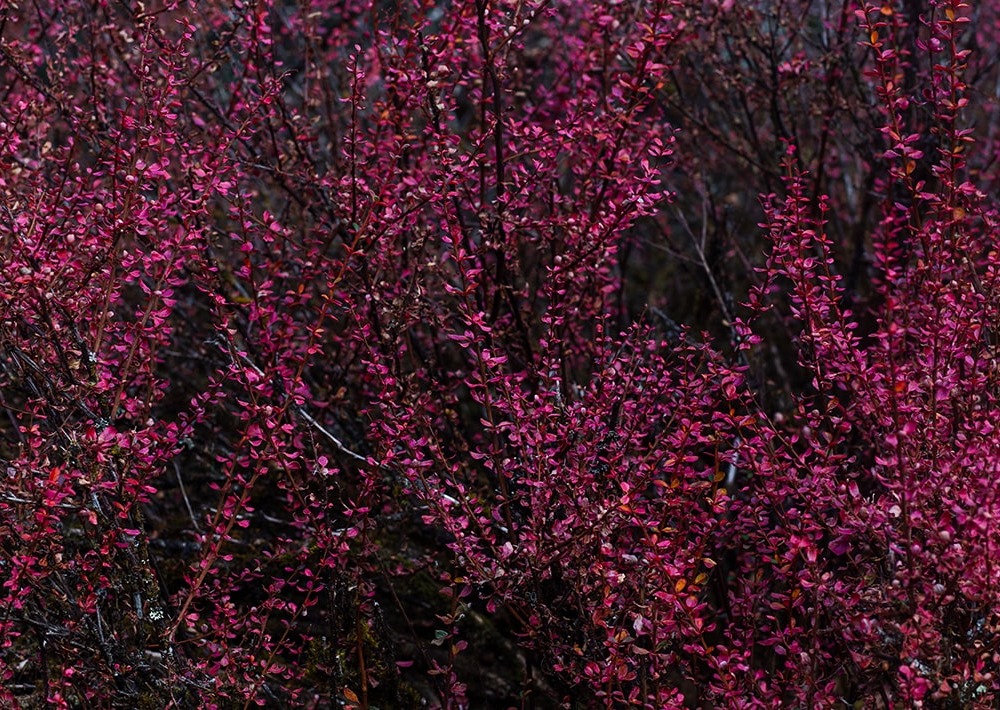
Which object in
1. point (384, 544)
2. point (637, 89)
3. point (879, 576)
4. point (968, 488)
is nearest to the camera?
point (968, 488)

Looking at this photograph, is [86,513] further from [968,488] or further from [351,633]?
[968,488]

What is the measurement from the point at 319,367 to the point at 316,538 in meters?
1.98

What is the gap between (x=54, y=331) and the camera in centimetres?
284

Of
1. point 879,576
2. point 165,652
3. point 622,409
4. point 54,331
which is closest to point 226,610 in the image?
point 165,652

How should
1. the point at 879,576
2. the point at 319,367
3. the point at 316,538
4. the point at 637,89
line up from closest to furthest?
1. the point at 879,576
2. the point at 316,538
3. the point at 637,89
4. the point at 319,367

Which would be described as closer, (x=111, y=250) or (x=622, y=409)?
(x=111, y=250)

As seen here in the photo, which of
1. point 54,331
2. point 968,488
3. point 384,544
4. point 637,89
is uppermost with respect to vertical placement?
point 637,89

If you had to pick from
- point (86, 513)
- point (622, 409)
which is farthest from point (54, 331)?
point (622, 409)

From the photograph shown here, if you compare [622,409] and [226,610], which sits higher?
[622,409]

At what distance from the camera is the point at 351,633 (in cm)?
328

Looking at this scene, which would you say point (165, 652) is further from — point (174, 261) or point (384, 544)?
point (384, 544)

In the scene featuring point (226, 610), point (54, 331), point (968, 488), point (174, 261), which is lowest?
point (226, 610)

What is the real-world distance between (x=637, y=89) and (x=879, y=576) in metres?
1.65

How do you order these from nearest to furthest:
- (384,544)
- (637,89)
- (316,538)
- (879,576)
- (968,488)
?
(968,488) → (879,576) → (316,538) → (637,89) → (384,544)
